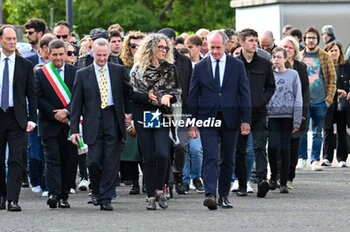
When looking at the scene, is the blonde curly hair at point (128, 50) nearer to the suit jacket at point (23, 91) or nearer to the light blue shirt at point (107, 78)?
the light blue shirt at point (107, 78)

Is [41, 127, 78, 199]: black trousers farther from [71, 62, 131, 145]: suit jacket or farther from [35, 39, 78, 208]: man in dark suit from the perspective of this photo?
[71, 62, 131, 145]: suit jacket

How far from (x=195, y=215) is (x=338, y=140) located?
7513 mm

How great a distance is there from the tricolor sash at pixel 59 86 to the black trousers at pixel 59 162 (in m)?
0.38

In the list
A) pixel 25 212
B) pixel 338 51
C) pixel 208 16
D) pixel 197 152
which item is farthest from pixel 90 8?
pixel 25 212

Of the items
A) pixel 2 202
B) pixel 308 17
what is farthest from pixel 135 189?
pixel 308 17

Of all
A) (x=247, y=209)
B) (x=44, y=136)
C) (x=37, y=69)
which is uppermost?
(x=37, y=69)

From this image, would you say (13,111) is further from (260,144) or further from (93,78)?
(260,144)

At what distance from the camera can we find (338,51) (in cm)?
1836

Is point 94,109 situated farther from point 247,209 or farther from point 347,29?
point 347,29

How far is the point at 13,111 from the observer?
1227 centimetres

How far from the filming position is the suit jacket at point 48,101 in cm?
1283

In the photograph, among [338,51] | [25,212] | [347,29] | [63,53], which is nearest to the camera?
[25,212]

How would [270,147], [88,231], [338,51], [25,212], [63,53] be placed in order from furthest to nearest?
[338,51] < [270,147] < [63,53] < [25,212] < [88,231]

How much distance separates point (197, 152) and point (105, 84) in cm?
289
